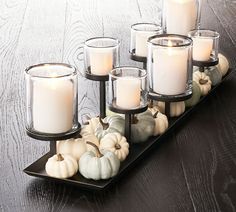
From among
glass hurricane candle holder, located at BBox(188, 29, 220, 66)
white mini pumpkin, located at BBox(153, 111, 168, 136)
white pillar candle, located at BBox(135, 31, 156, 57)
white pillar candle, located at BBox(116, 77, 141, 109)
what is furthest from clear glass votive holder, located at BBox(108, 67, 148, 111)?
glass hurricane candle holder, located at BBox(188, 29, 220, 66)

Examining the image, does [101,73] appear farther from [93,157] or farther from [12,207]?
[12,207]

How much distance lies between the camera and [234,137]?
5.01 ft

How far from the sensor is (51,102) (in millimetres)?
1280

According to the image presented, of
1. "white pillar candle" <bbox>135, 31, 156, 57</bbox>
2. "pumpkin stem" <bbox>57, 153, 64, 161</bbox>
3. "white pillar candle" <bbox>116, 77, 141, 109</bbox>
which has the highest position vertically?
"white pillar candle" <bbox>135, 31, 156, 57</bbox>

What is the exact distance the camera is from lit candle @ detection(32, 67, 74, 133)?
127 centimetres

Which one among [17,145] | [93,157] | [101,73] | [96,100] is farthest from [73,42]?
[93,157]

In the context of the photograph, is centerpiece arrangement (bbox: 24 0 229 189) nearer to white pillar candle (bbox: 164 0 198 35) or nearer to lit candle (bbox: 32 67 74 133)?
lit candle (bbox: 32 67 74 133)

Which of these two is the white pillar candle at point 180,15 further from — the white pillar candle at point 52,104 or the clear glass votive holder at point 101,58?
the white pillar candle at point 52,104

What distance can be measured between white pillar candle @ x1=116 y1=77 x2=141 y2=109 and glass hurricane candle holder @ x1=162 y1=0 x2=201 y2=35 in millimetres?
582

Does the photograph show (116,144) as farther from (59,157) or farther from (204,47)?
(204,47)

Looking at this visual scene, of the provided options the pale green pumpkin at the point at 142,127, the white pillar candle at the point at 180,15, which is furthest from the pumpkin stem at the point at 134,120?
the white pillar candle at the point at 180,15

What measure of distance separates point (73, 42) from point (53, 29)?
203 millimetres

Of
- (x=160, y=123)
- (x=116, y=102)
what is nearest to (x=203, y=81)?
(x=160, y=123)

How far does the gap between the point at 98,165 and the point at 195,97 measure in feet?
1.77
